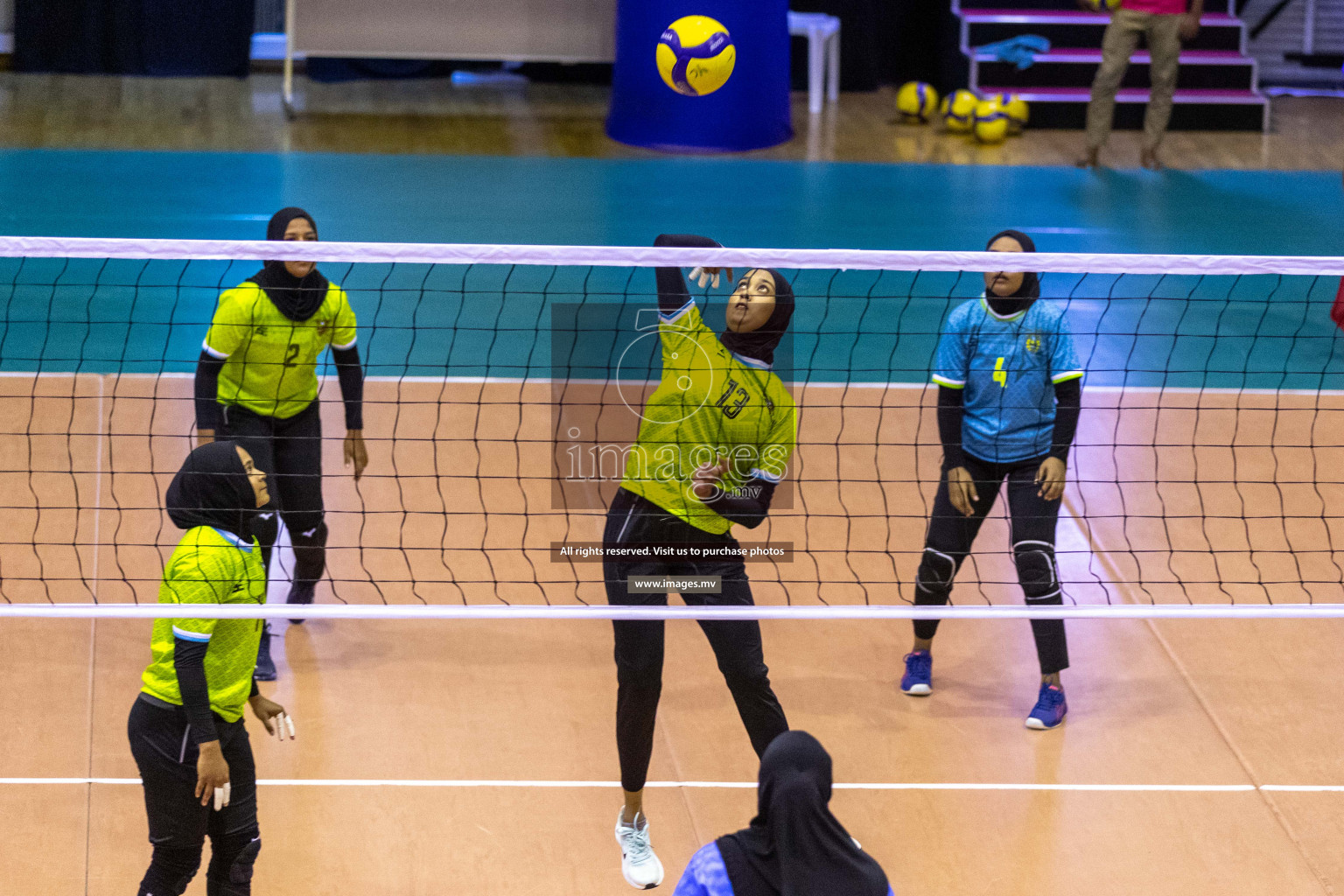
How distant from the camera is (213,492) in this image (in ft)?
11.5

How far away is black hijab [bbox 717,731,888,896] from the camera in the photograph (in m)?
2.51

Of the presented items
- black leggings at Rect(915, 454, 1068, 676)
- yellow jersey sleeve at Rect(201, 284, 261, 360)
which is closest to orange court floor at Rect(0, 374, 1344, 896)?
black leggings at Rect(915, 454, 1068, 676)

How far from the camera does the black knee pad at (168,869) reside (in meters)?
3.50

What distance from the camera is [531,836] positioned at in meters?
4.30

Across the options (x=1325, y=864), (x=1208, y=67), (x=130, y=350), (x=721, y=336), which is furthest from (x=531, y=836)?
(x=1208, y=67)

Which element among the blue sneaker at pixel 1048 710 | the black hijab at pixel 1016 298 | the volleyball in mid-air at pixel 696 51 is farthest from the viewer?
the volleyball in mid-air at pixel 696 51

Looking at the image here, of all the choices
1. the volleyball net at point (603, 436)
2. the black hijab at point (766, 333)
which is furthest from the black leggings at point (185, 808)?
the black hijab at point (766, 333)

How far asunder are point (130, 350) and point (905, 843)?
555cm

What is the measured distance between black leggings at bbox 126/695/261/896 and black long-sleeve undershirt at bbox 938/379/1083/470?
2.53 meters

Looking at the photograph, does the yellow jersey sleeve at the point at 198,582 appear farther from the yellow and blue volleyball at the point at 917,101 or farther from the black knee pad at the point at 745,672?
the yellow and blue volleyball at the point at 917,101

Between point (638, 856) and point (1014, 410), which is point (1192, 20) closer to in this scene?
point (1014, 410)

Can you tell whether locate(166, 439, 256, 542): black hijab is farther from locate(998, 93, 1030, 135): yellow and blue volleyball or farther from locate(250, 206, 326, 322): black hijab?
locate(998, 93, 1030, 135): yellow and blue volleyball

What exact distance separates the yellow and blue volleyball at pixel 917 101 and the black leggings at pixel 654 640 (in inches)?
395

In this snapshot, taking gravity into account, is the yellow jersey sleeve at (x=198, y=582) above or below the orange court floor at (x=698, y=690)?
above
